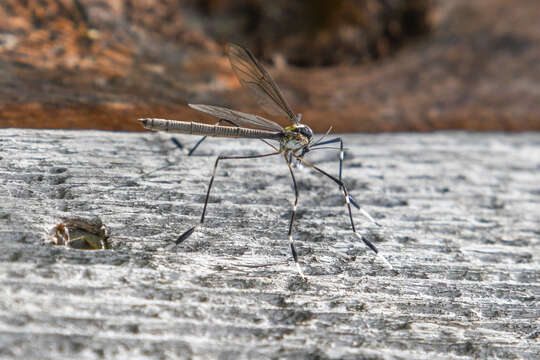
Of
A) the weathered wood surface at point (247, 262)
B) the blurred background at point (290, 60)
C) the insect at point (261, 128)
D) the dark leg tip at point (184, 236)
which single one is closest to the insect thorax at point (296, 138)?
the insect at point (261, 128)

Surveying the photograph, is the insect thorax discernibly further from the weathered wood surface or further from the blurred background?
the blurred background

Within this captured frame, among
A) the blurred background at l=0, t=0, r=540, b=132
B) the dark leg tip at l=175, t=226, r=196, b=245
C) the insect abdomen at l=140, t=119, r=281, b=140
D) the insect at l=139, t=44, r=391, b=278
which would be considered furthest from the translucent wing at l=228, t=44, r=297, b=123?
the dark leg tip at l=175, t=226, r=196, b=245

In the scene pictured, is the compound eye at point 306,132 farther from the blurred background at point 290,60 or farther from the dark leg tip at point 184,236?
the dark leg tip at point 184,236

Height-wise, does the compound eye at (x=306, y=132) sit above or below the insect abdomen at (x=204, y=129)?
above

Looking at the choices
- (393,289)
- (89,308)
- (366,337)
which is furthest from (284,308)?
(89,308)

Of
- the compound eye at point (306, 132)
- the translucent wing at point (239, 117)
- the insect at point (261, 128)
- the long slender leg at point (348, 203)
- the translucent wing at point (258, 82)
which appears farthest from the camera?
the translucent wing at point (258, 82)

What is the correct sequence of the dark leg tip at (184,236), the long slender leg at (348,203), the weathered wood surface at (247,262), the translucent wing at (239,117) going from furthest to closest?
the translucent wing at (239,117) → the long slender leg at (348,203) → the dark leg tip at (184,236) → the weathered wood surface at (247,262)

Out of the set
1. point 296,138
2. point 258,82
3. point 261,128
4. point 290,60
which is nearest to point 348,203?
point 296,138

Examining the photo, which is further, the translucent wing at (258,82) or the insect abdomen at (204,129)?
the translucent wing at (258,82)
